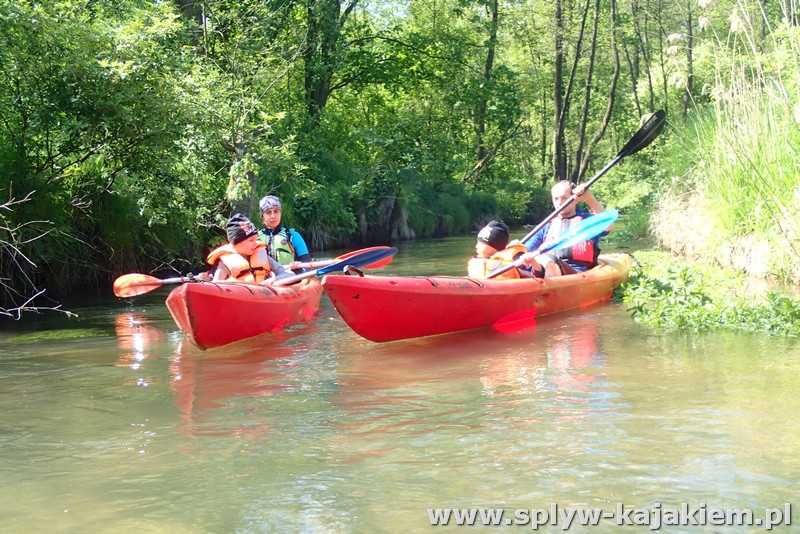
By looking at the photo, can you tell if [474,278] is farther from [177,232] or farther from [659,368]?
[177,232]

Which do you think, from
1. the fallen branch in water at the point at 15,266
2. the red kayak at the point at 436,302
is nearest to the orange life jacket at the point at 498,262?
the red kayak at the point at 436,302

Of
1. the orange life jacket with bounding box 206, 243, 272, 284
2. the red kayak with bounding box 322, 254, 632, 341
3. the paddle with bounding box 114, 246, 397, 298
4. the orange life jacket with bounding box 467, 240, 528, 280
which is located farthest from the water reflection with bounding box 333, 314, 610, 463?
the orange life jacket with bounding box 206, 243, 272, 284

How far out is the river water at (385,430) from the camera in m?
3.54

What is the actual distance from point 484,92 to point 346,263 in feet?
59.6

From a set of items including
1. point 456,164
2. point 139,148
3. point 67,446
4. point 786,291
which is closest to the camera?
point 67,446

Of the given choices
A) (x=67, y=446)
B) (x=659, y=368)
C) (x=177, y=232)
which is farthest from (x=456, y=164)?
(x=67, y=446)

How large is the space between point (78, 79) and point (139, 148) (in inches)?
40.9

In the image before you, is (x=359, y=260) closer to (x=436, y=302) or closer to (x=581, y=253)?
(x=436, y=302)

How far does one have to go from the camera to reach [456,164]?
25031mm

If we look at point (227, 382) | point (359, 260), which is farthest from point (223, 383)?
point (359, 260)

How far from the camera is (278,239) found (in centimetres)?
919

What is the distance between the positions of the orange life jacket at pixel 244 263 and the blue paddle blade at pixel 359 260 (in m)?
0.50

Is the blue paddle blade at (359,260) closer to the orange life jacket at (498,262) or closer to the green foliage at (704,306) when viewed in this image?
the orange life jacket at (498,262)

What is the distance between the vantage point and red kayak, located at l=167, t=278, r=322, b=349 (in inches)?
269
